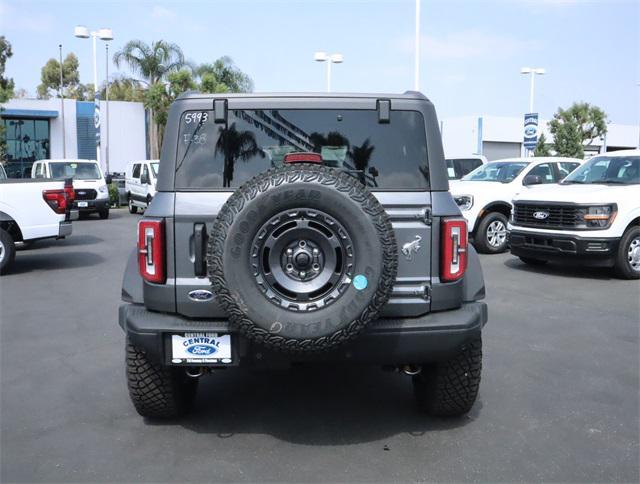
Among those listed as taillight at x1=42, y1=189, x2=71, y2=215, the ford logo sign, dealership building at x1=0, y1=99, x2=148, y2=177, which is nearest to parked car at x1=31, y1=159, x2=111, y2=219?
taillight at x1=42, y1=189, x2=71, y2=215

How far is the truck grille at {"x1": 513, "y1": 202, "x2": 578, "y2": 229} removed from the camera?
948 centimetres

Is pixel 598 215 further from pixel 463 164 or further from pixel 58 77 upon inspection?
pixel 58 77

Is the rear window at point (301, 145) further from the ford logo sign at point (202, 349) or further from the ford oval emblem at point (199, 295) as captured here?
the ford logo sign at point (202, 349)

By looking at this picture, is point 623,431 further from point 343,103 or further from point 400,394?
point 343,103

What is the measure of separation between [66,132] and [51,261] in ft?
91.6

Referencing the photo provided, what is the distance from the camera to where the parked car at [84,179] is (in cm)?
1941

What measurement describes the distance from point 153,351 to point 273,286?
81 centimetres

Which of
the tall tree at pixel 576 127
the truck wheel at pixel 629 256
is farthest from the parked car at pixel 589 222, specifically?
the tall tree at pixel 576 127

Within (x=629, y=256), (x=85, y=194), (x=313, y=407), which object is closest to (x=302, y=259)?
(x=313, y=407)

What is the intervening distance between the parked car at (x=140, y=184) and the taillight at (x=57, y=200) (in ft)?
30.3

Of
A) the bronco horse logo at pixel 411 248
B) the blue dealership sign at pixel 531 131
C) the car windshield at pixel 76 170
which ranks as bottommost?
the bronco horse logo at pixel 411 248

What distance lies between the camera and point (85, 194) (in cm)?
1944

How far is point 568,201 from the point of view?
30.9ft

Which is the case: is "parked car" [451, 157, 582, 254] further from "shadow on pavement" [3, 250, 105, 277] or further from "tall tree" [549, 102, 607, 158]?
"tall tree" [549, 102, 607, 158]
